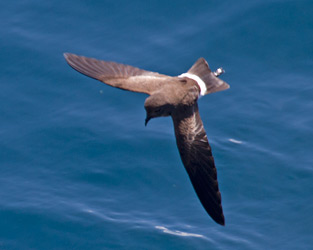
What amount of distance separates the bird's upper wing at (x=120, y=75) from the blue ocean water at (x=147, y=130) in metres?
1.64

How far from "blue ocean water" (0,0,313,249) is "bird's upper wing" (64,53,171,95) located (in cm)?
164

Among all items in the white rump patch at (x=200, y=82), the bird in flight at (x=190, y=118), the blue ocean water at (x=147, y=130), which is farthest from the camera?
the blue ocean water at (x=147, y=130)

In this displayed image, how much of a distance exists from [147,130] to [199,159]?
253cm

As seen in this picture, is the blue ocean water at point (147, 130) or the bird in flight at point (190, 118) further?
the blue ocean water at point (147, 130)

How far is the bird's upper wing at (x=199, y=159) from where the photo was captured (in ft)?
26.2

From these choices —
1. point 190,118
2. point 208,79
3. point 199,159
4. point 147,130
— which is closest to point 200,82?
point 208,79

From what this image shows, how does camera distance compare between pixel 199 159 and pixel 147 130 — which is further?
pixel 147 130

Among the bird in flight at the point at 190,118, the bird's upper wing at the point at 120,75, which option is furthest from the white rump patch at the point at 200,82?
the bird's upper wing at the point at 120,75

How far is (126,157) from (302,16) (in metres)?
3.68

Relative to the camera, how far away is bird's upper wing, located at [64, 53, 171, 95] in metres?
8.44

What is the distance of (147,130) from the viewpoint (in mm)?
10539

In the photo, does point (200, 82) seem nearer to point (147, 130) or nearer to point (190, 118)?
point (190, 118)

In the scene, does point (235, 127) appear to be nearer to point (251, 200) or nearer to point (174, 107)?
point (251, 200)

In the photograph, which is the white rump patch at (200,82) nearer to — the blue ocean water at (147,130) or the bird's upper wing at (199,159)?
the bird's upper wing at (199,159)
